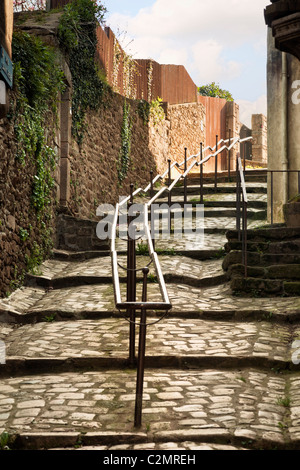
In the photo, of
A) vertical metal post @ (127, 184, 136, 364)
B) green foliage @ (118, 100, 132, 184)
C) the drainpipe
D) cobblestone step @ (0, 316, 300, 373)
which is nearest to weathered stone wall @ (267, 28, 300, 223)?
the drainpipe

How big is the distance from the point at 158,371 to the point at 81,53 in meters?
8.61

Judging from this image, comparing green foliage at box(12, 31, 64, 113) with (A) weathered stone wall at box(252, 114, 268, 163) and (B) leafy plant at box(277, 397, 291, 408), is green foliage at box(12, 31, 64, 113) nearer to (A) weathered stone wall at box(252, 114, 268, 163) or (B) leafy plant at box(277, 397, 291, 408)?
(B) leafy plant at box(277, 397, 291, 408)

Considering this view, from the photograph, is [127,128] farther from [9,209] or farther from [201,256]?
[9,209]

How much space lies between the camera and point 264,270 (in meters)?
7.84

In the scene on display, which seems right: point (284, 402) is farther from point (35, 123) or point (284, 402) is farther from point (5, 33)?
point (35, 123)

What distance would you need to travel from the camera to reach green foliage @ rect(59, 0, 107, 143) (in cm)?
1130

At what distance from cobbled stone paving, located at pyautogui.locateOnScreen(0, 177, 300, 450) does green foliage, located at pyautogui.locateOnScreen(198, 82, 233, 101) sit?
2076cm

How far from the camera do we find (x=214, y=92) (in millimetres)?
28000

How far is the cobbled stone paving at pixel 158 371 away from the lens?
3.93m

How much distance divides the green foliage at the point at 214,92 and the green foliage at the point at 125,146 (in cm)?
1346

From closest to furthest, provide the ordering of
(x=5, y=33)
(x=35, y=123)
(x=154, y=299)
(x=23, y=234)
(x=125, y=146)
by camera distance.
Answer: (x=5, y=33) < (x=154, y=299) < (x=23, y=234) < (x=35, y=123) < (x=125, y=146)

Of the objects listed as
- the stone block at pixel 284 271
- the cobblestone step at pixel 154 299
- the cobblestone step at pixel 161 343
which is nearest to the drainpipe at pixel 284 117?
the stone block at pixel 284 271

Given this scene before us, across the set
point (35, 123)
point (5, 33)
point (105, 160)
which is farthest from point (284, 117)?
point (5, 33)

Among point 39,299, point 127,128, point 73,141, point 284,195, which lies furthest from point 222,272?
point 127,128
